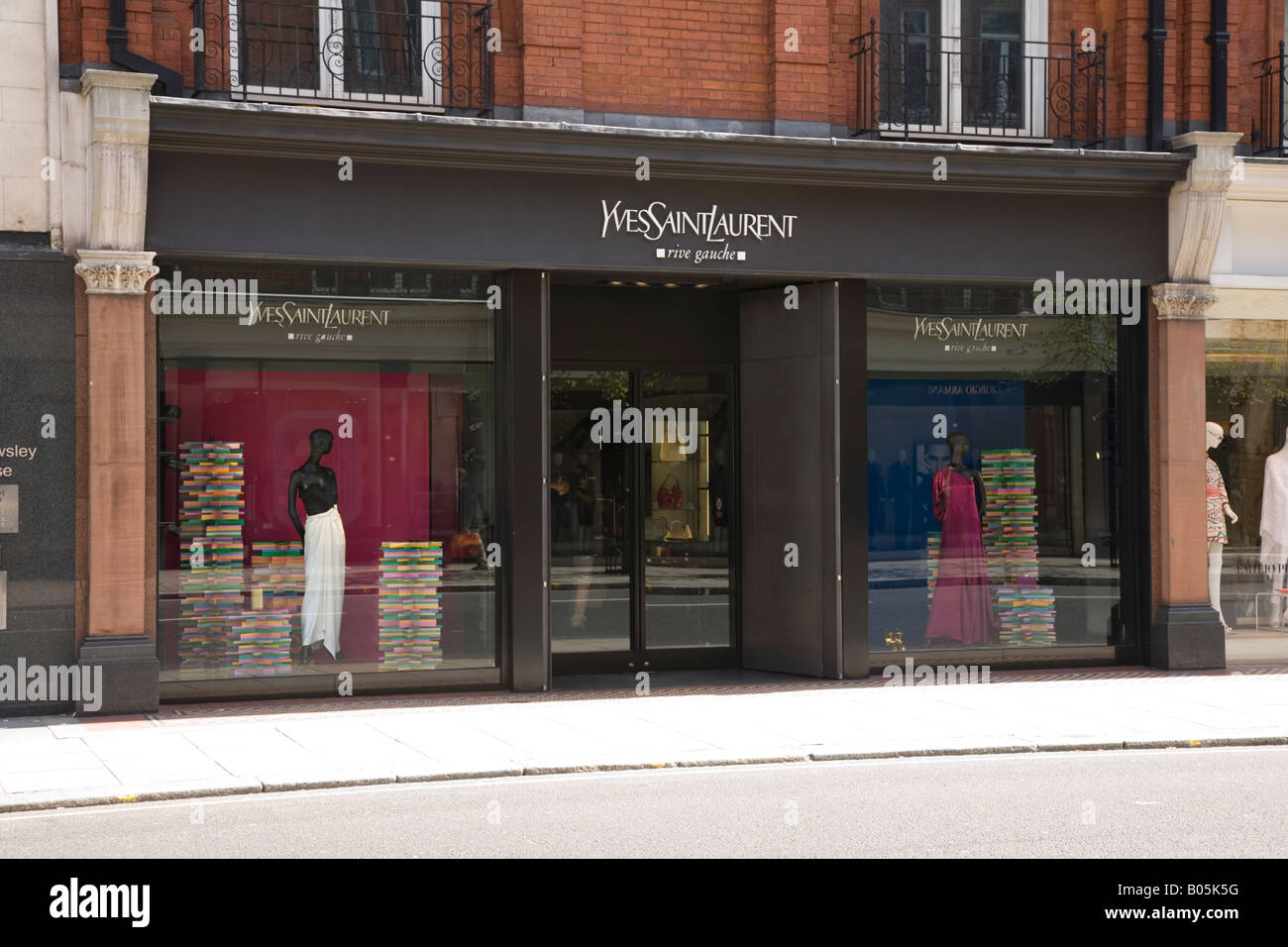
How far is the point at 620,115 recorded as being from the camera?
13164mm

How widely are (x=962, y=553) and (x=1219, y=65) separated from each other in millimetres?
5018

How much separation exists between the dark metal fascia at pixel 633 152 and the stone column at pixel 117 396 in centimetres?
35

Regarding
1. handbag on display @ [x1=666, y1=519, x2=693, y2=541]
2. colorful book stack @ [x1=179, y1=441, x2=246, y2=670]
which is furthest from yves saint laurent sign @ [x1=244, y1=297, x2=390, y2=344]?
handbag on display @ [x1=666, y1=519, x2=693, y2=541]

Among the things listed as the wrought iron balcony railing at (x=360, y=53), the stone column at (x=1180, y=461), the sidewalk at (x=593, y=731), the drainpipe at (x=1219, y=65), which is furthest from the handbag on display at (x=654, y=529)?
the drainpipe at (x=1219, y=65)

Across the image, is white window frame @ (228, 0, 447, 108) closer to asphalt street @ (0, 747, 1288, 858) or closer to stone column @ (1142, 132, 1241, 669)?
asphalt street @ (0, 747, 1288, 858)

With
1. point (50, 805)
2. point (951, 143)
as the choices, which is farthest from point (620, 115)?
point (50, 805)

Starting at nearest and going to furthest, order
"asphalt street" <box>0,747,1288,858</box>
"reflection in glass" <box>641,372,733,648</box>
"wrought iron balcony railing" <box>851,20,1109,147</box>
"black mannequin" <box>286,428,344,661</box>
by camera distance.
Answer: "asphalt street" <box>0,747,1288,858</box> < "black mannequin" <box>286,428,344,661</box> < "wrought iron balcony railing" <box>851,20,1109,147</box> < "reflection in glass" <box>641,372,733,648</box>

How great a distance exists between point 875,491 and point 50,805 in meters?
7.88

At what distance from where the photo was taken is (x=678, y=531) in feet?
48.0

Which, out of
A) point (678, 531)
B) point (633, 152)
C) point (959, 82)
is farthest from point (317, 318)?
point (959, 82)

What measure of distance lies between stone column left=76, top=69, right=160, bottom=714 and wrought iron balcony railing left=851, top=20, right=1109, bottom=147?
21.0 feet

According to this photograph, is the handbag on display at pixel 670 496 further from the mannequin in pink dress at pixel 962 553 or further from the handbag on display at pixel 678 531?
the mannequin in pink dress at pixel 962 553

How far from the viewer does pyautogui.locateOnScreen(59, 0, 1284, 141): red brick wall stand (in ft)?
42.0

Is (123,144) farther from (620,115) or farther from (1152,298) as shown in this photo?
(1152,298)
